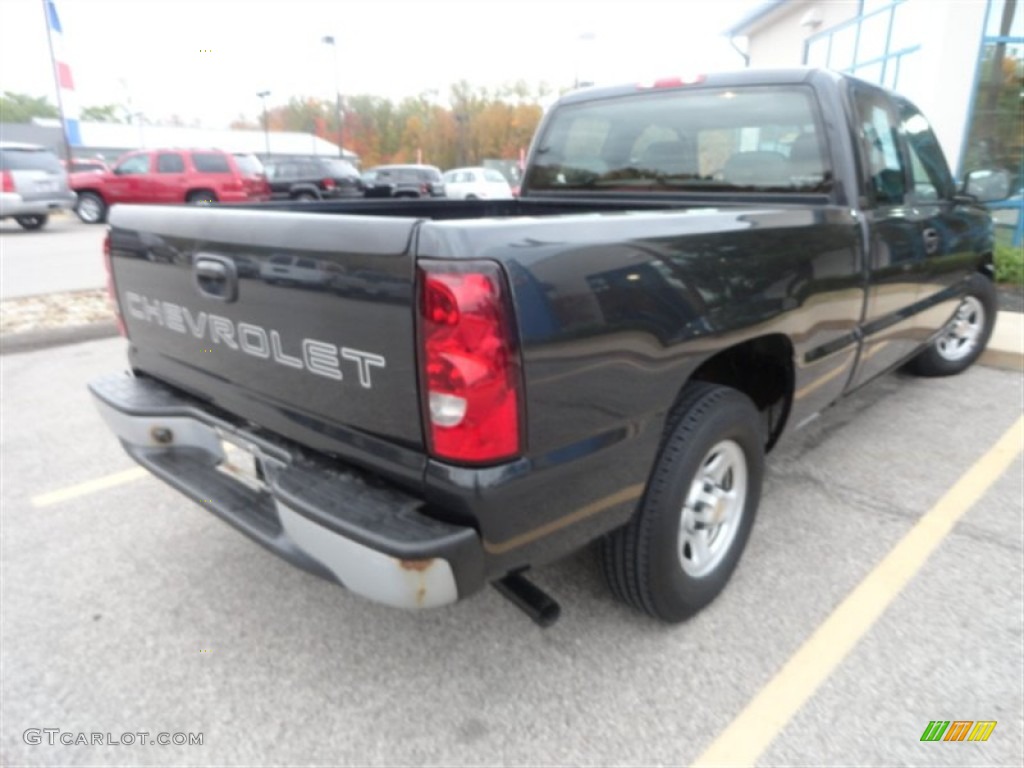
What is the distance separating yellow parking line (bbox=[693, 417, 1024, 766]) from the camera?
1942 mm

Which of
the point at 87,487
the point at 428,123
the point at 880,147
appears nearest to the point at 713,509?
the point at 880,147

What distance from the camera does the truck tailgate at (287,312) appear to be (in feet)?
5.40

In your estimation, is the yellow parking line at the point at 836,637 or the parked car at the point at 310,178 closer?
the yellow parking line at the point at 836,637

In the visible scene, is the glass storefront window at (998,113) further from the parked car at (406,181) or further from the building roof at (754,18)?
the parked car at (406,181)

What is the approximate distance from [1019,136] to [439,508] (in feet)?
36.1

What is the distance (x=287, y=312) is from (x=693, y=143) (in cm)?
220

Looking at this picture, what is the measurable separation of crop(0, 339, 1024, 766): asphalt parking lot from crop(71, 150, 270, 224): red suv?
52.0ft

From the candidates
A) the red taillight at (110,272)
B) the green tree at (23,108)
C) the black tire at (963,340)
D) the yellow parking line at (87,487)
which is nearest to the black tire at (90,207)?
the yellow parking line at (87,487)

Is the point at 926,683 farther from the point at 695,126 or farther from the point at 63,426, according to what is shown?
the point at 63,426

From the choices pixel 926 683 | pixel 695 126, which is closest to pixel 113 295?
pixel 695 126

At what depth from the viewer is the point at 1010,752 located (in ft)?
6.18

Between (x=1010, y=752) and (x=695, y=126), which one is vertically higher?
(x=695, y=126)

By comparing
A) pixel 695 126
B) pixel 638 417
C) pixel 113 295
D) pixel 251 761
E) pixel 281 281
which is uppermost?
pixel 695 126

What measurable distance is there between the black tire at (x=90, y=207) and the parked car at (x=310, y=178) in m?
4.32
